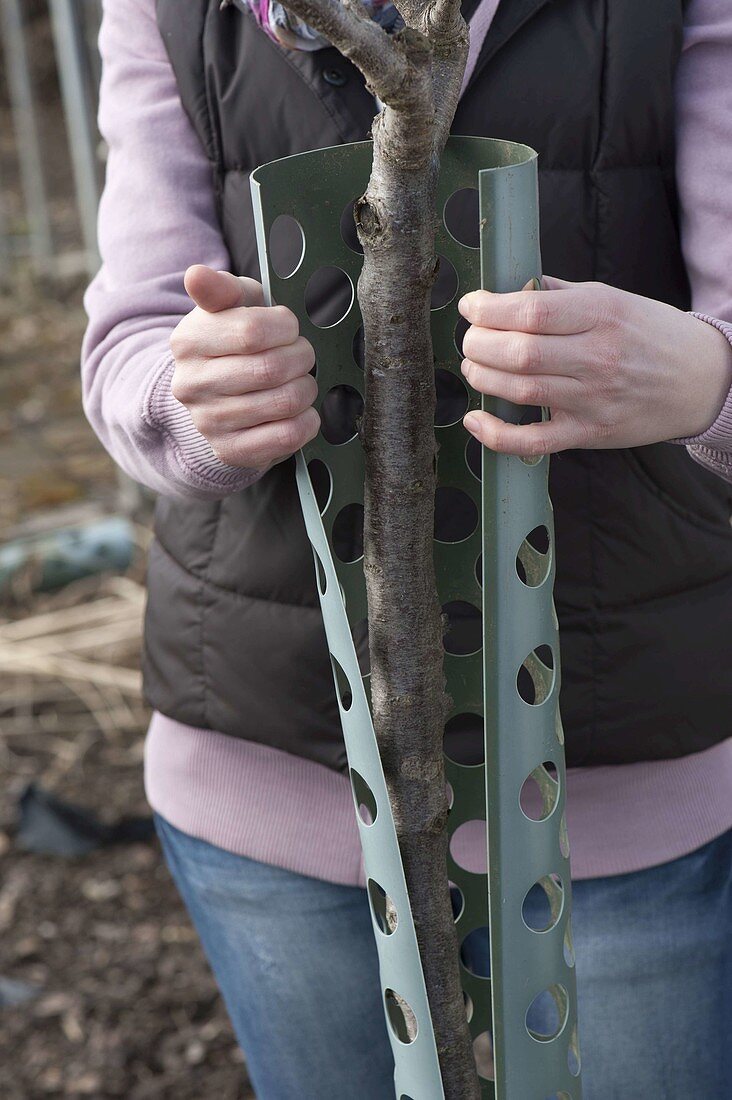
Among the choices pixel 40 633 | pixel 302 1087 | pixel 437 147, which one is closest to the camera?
pixel 437 147

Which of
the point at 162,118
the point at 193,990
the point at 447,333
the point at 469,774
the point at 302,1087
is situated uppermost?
the point at 162,118

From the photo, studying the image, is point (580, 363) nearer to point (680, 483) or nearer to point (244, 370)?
point (244, 370)

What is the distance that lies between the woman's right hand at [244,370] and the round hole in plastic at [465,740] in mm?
281

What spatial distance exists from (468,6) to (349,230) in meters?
0.17

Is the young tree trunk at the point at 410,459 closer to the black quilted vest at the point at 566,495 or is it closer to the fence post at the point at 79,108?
the black quilted vest at the point at 566,495

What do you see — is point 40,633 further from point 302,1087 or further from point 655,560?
point 655,560

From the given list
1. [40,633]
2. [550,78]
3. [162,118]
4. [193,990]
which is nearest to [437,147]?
[550,78]

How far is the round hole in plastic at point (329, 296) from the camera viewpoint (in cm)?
92

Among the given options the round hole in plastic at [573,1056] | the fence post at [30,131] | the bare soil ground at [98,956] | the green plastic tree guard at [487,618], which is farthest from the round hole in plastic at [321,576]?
the fence post at [30,131]

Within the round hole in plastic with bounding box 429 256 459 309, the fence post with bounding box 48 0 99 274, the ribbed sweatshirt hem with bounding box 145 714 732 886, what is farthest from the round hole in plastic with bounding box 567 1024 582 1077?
the fence post with bounding box 48 0 99 274

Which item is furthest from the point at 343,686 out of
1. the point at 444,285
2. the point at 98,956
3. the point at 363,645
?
the point at 98,956

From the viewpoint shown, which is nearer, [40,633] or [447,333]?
[447,333]

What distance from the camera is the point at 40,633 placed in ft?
9.73

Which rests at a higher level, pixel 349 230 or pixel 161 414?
pixel 349 230
